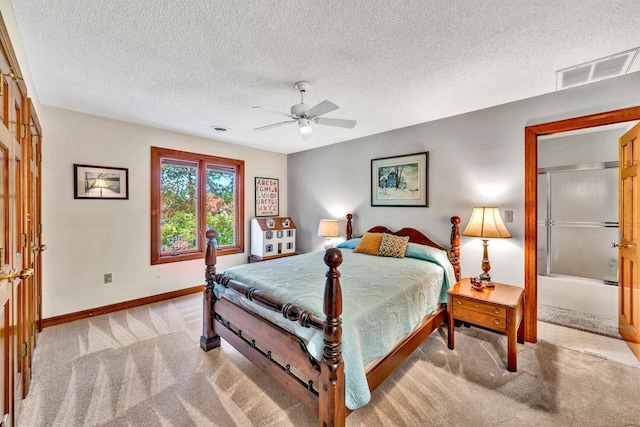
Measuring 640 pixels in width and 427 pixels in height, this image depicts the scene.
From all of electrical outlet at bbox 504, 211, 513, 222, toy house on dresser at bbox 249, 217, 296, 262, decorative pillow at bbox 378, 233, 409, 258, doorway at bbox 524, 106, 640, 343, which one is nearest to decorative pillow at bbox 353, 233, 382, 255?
decorative pillow at bbox 378, 233, 409, 258

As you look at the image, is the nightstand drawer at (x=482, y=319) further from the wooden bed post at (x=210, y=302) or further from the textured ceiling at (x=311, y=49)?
the wooden bed post at (x=210, y=302)

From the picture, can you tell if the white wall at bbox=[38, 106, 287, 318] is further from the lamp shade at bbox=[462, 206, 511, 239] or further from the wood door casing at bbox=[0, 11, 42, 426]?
the lamp shade at bbox=[462, 206, 511, 239]

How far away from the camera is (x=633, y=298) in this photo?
241 cm

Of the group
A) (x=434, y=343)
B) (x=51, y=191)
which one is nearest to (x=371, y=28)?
(x=434, y=343)

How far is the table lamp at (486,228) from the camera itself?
2602 millimetres

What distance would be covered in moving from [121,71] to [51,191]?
1.84 meters

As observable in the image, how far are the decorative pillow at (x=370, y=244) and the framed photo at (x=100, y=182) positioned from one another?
125 inches

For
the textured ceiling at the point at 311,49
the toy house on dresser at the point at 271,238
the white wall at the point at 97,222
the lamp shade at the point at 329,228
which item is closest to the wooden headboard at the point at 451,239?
the lamp shade at the point at 329,228

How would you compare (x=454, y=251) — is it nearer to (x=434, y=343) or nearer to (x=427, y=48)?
(x=434, y=343)

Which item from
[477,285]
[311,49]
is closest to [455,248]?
[477,285]

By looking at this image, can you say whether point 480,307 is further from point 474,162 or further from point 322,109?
point 322,109

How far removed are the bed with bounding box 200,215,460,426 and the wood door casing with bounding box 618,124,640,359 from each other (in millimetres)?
1418

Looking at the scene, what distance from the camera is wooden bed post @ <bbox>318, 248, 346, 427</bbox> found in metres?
1.46

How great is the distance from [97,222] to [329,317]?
11.2 feet
